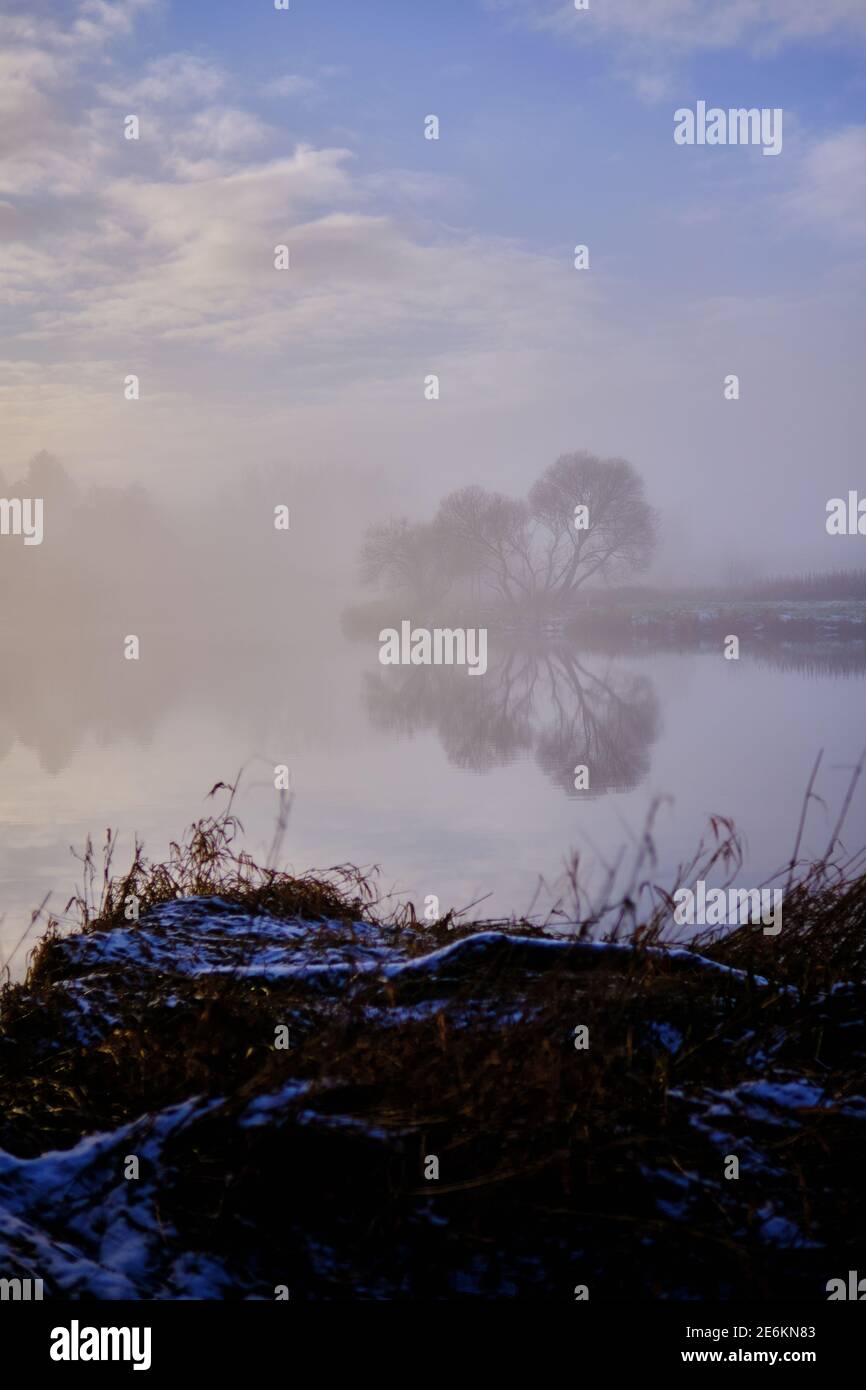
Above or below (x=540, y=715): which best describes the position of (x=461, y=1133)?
below

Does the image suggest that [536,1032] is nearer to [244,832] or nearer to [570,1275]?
[570,1275]

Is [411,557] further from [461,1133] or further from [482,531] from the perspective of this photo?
[461,1133]

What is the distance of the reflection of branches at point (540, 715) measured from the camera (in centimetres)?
2072

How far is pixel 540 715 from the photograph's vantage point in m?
27.0
